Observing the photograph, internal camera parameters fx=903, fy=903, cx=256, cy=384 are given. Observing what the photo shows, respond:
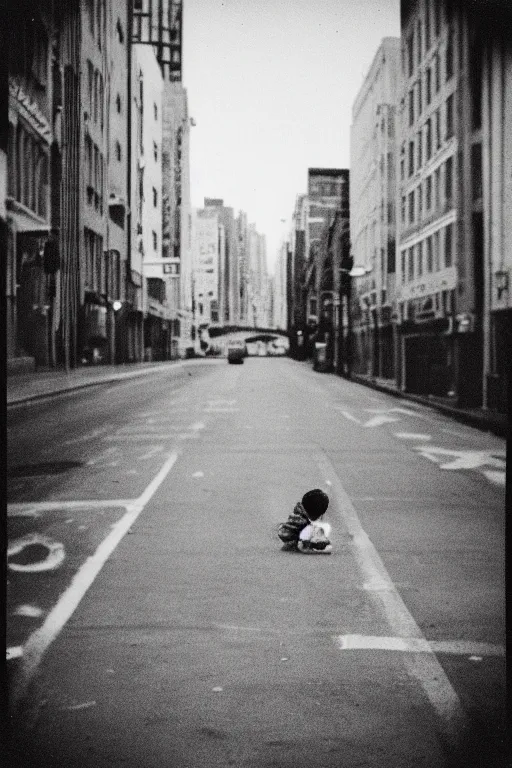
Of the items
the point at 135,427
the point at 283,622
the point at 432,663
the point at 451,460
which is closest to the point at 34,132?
the point at 283,622

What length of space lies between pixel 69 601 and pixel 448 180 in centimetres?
1610

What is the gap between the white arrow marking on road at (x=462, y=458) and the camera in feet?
43.8

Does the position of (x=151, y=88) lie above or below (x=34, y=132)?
above

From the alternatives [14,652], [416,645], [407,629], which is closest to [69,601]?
[14,652]

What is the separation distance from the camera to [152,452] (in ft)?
46.7

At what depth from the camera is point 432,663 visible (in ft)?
15.2

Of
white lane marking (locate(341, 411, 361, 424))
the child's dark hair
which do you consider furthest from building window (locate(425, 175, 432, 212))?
the child's dark hair

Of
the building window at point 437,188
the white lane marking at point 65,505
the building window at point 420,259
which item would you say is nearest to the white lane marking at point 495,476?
the white lane marking at point 65,505

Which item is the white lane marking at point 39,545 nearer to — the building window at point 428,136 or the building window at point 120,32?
the building window at point 120,32

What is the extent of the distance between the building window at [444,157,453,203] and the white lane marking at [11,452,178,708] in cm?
1134

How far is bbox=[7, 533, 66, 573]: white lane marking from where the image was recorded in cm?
691

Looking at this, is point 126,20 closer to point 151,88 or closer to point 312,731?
point 151,88

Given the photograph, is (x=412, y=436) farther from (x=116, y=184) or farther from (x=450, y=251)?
(x=116, y=184)

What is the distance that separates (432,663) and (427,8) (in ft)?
10.9
